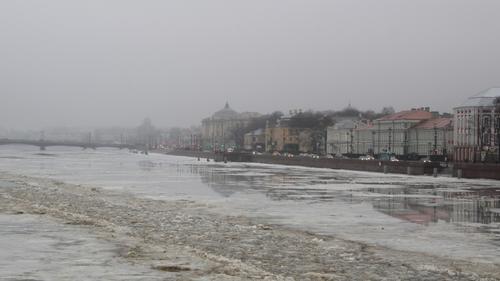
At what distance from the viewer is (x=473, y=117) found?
83.2 m

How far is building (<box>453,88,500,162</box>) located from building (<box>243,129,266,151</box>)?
96117 mm

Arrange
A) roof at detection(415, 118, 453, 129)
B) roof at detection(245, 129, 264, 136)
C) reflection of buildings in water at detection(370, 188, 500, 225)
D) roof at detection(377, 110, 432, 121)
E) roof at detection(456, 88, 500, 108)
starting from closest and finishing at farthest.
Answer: reflection of buildings in water at detection(370, 188, 500, 225) → roof at detection(456, 88, 500, 108) → roof at detection(415, 118, 453, 129) → roof at detection(377, 110, 432, 121) → roof at detection(245, 129, 264, 136)

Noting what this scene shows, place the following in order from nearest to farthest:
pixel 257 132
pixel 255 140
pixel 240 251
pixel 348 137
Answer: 1. pixel 240 251
2. pixel 348 137
3. pixel 255 140
4. pixel 257 132

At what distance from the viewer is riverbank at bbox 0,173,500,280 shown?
13008mm

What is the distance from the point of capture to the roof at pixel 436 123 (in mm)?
111150

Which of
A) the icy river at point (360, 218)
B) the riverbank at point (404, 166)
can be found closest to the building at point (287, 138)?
the riverbank at point (404, 166)

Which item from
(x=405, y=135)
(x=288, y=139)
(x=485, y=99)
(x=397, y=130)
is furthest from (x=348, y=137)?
(x=485, y=99)

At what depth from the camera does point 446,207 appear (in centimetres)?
2928

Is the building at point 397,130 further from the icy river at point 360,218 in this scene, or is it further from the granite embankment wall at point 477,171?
the icy river at point 360,218

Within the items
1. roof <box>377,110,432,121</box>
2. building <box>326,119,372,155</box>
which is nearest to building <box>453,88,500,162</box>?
roof <box>377,110,432,121</box>

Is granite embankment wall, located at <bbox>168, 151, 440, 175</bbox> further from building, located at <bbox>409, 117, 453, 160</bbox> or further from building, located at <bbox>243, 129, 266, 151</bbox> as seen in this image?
building, located at <bbox>243, 129, 266, 151</bbox>

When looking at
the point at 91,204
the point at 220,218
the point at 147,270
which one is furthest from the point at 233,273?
the point at 91,204

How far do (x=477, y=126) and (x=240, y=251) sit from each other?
70595 mm

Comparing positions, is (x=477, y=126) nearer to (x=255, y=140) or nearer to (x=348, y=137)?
(x=348, y=137)
